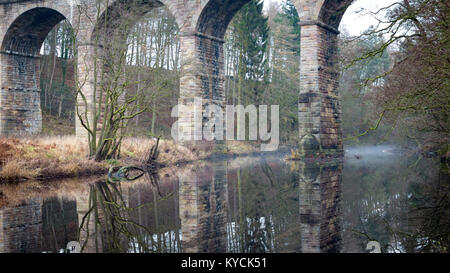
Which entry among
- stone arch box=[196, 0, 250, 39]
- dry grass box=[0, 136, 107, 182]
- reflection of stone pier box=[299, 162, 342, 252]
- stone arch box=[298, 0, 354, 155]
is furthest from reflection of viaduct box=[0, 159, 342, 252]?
stone arch box=[196, 0, 250, 39]

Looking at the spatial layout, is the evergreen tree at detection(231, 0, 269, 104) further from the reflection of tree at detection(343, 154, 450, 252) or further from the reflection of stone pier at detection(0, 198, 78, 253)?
the reflection of stone pier at detection(0, 198, 78, 253)

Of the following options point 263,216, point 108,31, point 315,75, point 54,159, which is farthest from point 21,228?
point 315,75

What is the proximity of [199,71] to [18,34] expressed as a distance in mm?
10315

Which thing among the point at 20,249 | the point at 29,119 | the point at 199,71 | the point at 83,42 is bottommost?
the point at 20,249

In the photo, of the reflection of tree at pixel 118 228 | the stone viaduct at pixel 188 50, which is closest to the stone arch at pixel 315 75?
the stone viaduct at pixel 188 50

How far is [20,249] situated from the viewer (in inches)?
194

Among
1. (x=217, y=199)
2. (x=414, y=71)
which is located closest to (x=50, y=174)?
(x=217, y=199)

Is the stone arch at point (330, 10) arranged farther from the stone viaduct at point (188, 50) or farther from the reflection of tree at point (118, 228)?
the reflection of tree at point (118, 228)

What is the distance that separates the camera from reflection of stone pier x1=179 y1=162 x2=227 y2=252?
519cm

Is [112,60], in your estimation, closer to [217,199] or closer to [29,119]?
[217,199]

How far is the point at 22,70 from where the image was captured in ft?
83.0

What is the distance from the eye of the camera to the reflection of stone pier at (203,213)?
5.19 meters

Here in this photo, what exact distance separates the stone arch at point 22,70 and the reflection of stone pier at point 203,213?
15041 mm

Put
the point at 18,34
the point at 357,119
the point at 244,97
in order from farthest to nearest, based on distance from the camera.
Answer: the point at 357,119, the point at 244,97, the point at 18,34
